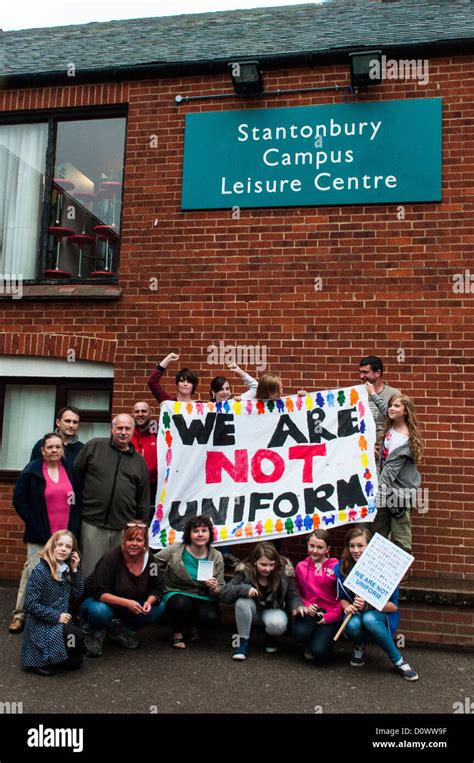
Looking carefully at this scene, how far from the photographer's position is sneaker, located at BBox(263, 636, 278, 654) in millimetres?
5367

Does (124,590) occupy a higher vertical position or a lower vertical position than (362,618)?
higher

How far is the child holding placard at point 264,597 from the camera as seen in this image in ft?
17.2

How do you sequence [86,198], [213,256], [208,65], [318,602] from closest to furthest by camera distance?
[318,602] → [213,256] → [208,65] → [86,198]

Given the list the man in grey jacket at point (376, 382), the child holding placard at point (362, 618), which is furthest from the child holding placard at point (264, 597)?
the man in grey jacket at point (376, 382)

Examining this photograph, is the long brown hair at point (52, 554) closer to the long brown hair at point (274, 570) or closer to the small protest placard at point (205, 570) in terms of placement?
the small protest placard at point (205, 570)

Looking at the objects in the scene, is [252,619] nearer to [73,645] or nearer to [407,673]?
[407,673]

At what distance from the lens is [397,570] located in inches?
197

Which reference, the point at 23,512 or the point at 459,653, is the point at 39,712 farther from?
the point at 459,653

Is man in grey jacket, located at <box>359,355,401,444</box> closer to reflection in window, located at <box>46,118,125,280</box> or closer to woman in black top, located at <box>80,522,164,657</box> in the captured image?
woman in black top, located at <box>80,522,164,657</box>

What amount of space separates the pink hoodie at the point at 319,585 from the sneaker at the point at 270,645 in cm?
39

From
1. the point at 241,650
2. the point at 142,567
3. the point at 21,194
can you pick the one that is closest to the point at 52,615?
the point at 142,567

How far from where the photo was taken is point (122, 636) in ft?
17.9

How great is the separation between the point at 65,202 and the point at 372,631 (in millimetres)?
5519

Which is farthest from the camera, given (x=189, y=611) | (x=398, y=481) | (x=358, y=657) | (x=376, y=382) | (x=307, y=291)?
(x=307, y=291)
